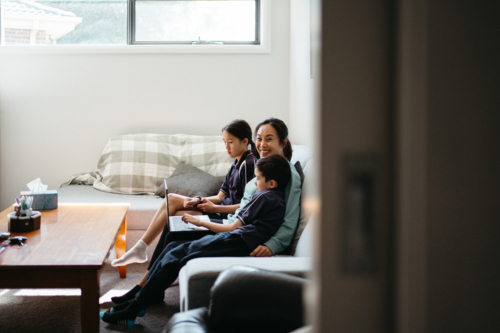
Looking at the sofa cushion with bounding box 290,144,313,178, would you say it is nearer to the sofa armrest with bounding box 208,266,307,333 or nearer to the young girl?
the young girl

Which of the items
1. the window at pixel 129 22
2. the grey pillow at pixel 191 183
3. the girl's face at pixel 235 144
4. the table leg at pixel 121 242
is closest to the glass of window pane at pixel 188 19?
the window at pixel 129 22

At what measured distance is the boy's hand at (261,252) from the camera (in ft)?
4.85

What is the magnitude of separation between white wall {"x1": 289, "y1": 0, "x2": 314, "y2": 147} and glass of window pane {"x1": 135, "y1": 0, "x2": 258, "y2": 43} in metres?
0.55

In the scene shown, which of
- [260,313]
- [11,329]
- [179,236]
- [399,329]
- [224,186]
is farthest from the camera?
[224,186]

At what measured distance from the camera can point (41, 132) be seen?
3.38 m

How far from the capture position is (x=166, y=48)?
3.35m

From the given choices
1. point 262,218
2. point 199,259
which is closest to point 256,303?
point 199,259

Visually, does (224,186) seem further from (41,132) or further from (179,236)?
(41,132)

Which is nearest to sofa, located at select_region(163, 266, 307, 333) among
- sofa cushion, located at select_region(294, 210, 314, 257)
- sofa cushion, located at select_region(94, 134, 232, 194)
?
sofa cushion, located at select_region(294, 210, 314, 257)

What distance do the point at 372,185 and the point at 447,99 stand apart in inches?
2.6

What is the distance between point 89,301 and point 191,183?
1.42m

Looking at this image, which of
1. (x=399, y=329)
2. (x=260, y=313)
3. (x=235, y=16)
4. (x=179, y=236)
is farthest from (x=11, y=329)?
(x=235, y=16)

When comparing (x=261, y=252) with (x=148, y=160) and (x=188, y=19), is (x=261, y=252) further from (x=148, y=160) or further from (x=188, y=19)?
(x=188, y=19)

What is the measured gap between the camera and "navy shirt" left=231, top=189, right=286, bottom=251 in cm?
151
